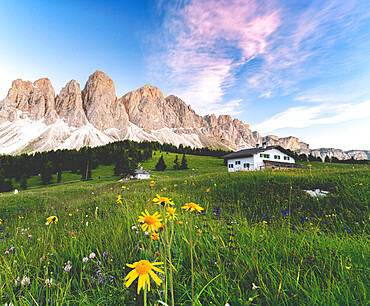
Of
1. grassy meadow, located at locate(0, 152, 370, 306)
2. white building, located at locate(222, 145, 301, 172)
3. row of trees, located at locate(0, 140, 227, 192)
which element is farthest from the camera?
row of trees, located at locate(0, 140, 227, 192)

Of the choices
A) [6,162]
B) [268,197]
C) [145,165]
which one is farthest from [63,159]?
[268,197]

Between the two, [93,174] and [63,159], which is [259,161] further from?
[63,159]

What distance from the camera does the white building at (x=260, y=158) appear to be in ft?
153

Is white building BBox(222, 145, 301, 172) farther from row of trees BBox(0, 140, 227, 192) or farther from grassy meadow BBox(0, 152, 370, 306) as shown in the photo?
grassy meadow BBox(0, 152, 370, 306)

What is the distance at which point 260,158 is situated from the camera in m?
47.4

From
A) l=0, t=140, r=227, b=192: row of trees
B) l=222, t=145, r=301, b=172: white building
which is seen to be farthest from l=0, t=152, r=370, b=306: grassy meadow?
l=0, t=140, r=227, b=192: row of trees

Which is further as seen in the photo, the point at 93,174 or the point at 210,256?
the point at 93,174

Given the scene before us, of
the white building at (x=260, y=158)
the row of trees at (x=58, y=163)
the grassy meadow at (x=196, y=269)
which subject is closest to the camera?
the grassy meadow at (x=196, y=269)

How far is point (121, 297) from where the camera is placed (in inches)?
57.9

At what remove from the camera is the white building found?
46.6 metres

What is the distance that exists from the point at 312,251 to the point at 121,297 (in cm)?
229

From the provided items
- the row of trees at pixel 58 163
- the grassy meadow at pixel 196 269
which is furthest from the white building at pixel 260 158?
the grassy meadow at pixel 196 269

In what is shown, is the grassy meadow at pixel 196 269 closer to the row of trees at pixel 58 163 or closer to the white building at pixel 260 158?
the white building at pixel 260 158

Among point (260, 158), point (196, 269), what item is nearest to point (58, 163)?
point (260, 158)
